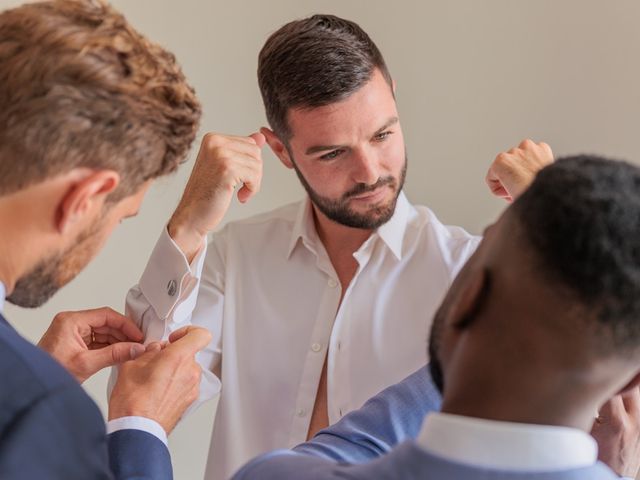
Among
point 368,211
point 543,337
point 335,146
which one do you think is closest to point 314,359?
point 368,211

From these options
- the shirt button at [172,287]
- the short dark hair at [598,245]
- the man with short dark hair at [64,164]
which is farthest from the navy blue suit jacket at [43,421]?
the shirt button at [172,287]

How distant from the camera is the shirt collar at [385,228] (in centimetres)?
181

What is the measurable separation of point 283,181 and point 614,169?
171 centimetres

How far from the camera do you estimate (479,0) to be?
215cm

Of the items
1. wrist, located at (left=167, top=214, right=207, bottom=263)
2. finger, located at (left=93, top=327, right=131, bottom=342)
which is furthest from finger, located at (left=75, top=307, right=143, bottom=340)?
wrist, located at (left=167, top=214, right=207, bottom=263)

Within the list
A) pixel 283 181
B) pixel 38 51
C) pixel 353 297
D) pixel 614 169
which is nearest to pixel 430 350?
pixel 614 169

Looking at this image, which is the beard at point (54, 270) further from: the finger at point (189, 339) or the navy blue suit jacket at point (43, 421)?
the finger at point (189, 339)

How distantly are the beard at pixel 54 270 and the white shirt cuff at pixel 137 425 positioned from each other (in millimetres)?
216

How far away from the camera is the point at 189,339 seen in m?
1.46

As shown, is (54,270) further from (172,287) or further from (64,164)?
(172,287)

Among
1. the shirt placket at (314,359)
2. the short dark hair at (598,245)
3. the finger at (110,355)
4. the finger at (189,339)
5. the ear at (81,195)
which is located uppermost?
the short dark hair at (598,245)

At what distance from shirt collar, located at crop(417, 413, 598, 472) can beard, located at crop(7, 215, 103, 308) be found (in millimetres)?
505

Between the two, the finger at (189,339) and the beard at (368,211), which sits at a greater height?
the beard at (368,211)

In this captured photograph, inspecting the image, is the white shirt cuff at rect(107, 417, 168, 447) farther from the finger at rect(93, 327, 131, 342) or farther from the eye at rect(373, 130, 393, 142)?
the eye at rect(373, 130, 393, 142)
